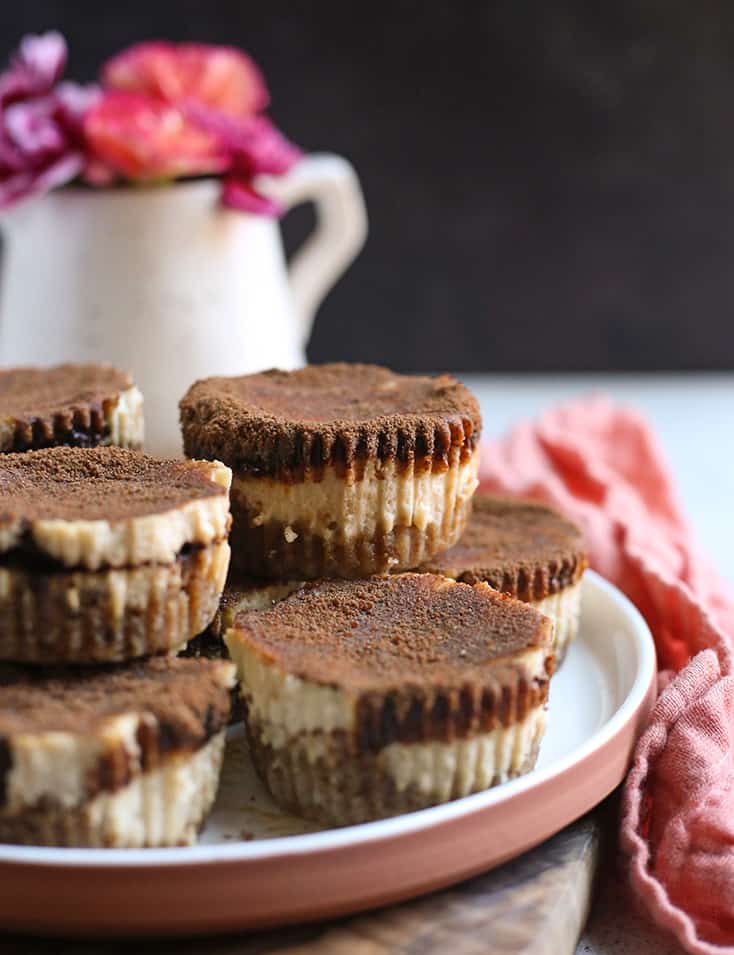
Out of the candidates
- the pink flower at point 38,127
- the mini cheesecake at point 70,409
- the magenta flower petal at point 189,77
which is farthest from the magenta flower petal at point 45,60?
the mini cheesecake at point 70,409

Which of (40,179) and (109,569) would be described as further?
(40,179)

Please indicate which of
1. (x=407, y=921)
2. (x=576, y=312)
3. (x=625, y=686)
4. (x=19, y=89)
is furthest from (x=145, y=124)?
(x=576, y=312)

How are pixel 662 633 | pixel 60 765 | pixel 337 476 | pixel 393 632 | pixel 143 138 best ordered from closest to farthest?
1. pixel 60 765
2. pixel 393 632
3. pixel 337 476
4. pixel 662 633
5. pixel 143 138

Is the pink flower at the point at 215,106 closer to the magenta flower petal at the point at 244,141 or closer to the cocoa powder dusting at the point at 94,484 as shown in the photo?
the magenta flower petal at the point at 244,141

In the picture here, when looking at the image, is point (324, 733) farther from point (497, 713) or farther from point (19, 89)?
point (19, 89)

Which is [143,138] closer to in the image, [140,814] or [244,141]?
[244,141]

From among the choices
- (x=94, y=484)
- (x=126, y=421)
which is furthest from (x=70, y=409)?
→ (x=94, y=484)

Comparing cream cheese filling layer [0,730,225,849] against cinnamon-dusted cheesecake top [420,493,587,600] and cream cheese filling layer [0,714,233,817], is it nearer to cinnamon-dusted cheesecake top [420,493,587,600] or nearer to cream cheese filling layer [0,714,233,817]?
cream cheese filling layer [0,714,233,817]
